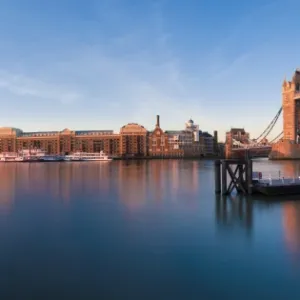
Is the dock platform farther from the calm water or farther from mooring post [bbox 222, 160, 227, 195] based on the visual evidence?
the calm water

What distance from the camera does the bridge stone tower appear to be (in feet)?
413

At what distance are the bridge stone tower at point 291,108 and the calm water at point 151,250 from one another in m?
105

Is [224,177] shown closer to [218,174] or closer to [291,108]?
[218,174]

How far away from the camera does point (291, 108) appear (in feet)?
420

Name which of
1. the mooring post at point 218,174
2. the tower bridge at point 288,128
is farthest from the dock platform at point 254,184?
the tower bridge at point 288,128

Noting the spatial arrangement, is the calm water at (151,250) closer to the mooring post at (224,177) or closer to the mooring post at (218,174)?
the mooring post at (224,177)

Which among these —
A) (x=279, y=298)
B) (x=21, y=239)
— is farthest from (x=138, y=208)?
(x=279, y=298)

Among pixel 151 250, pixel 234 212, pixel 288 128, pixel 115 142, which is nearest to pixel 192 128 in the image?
pixel 115 142

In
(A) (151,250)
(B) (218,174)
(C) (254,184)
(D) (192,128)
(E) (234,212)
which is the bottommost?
(A) (151,250)

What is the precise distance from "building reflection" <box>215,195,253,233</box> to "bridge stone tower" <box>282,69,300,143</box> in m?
104

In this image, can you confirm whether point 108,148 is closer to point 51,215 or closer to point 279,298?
point 51,215

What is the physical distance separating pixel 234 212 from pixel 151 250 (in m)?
9.35

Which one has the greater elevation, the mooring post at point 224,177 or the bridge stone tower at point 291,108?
the bridge stone tower at point 291,108

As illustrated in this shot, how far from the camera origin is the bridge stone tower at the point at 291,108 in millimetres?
125750
